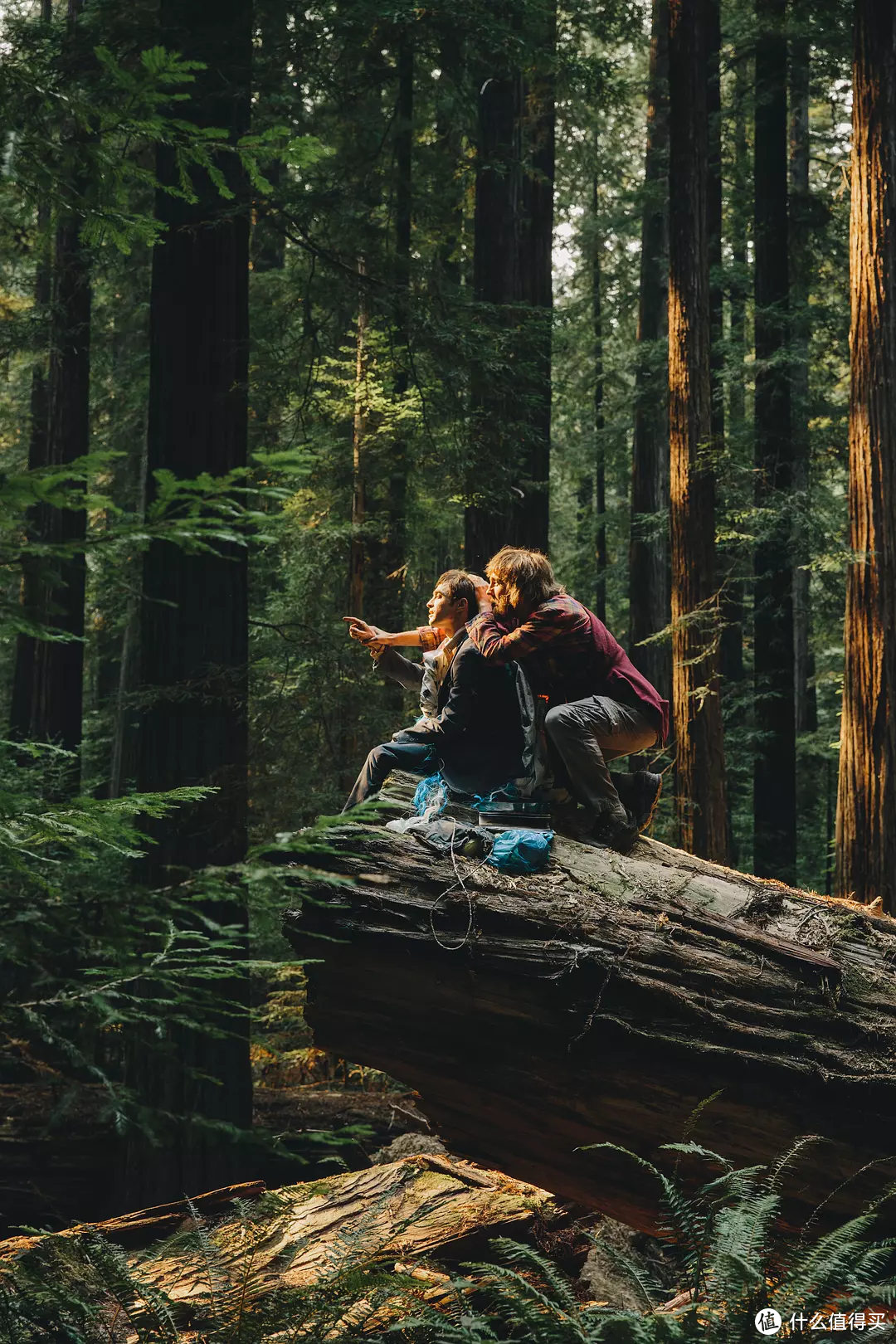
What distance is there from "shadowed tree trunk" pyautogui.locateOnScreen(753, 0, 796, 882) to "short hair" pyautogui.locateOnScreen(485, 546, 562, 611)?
9.75 metres

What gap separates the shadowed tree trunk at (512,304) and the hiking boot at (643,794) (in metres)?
3.99

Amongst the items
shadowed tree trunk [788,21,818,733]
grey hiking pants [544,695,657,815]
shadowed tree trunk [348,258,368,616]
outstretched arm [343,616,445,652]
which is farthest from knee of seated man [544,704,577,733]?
shadowed tree trunk [788,21,818,733]

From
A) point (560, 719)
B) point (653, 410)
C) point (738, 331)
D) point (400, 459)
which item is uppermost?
point (738, 331)

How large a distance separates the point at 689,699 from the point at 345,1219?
6903 millimetres

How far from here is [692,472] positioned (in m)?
10.8

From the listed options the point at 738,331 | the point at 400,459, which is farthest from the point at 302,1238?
the point at 738,331

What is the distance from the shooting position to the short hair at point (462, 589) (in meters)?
6.46

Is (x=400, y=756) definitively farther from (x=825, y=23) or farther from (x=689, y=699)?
(x=825, y=23)

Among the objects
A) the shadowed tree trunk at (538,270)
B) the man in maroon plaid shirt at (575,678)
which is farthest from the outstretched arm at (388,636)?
the shadowed tree trunk at (538,270)

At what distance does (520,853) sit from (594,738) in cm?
100

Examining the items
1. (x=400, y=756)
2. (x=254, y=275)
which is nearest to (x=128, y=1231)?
(x=400, y=756)

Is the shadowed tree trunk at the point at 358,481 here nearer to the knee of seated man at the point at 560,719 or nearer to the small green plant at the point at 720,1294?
the knee of seated man at the point at 560,719

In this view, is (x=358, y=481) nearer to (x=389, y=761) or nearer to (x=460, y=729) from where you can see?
(x=389, y=761)

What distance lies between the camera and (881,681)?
786 centimetres
